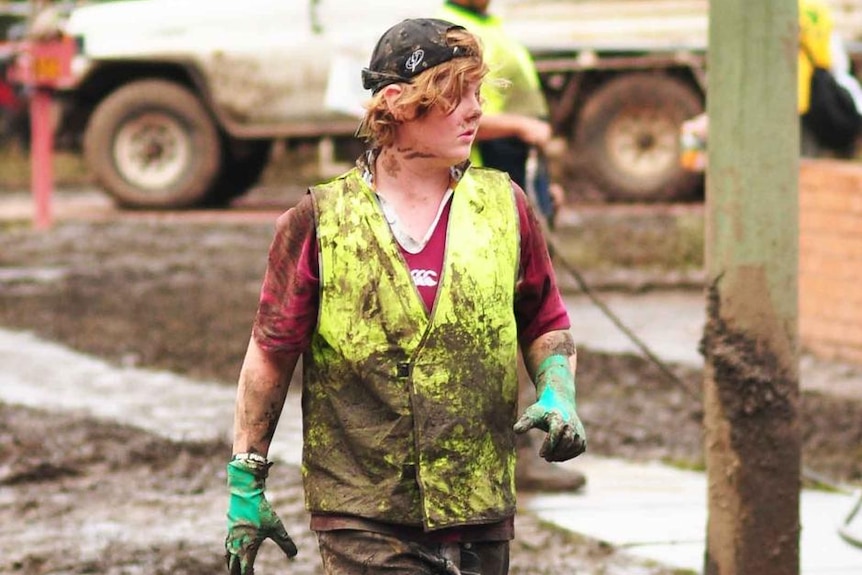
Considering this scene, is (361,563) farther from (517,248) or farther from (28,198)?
(28,198)

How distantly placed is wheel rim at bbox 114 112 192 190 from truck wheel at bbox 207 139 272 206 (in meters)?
0.37

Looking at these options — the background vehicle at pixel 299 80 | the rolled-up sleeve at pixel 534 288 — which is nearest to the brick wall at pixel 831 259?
the rolled-up sleeve at pixel 534 288

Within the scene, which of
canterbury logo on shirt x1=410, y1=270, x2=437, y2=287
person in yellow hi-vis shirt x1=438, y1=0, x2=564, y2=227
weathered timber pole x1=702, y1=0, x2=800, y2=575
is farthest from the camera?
person in yellow hi-vis shirt x1=438, y1=0, x2=564, y2=227

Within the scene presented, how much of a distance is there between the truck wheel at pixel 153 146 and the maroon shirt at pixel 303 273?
12415 mm

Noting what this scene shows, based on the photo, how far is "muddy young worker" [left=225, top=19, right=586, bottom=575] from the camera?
3529 millimetres

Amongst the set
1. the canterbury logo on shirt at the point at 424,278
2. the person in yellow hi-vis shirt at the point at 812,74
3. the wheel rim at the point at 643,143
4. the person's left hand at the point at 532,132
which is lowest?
the canterbury logo on shirt at the point at 424,278

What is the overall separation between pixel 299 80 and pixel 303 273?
12.2 metres

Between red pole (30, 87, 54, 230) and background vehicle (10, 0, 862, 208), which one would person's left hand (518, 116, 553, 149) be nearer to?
background vehicle (10, 0, 862, 208)

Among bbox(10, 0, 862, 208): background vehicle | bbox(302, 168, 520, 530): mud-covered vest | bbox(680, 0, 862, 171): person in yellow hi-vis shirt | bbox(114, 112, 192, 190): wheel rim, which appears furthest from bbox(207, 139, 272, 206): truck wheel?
bbox(302, 168, 520, 530): mud-covered vest

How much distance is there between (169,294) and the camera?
11.4 meters

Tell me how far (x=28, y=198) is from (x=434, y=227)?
1510 centimetres

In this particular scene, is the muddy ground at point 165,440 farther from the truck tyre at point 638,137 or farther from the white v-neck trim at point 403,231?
the truck tyre at point 638,137

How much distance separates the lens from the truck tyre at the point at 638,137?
15.4m

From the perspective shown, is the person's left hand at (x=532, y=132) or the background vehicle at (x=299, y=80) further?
the background vehicle at (x=299, y=80)
